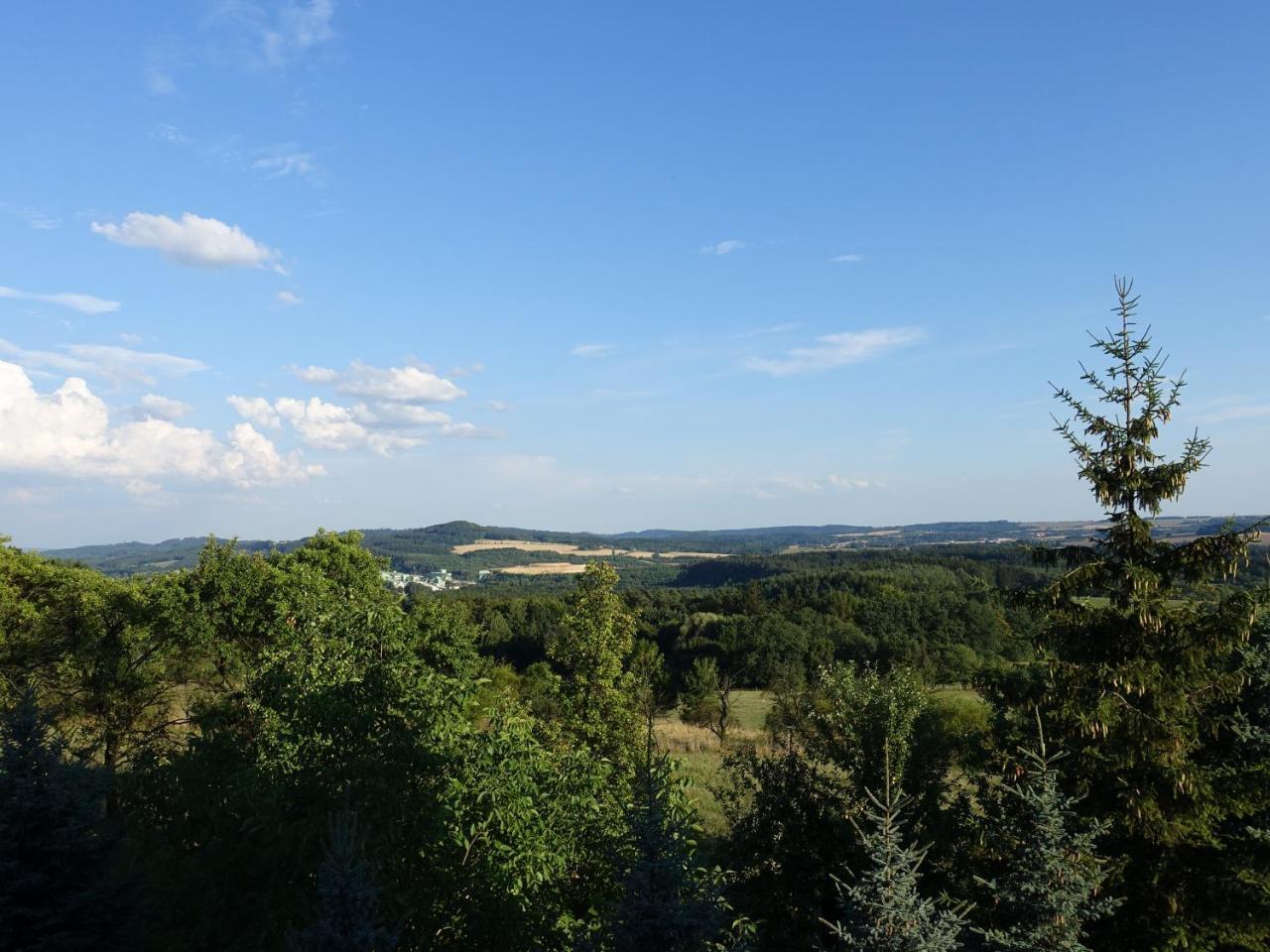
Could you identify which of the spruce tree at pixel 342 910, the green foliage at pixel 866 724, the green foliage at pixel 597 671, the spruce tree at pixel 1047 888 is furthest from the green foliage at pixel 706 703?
the spruce tree at pixel 342 910

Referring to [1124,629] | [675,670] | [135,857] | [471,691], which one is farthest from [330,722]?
[675,670]

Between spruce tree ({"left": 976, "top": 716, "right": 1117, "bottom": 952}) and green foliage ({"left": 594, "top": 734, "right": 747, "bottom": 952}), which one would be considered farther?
spruce tree ({"left": 976, "top": 716, "right": 1117, "bottom": 952})

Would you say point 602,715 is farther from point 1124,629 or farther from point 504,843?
point 1124,629

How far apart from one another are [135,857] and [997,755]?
640 inches

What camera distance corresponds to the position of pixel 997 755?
512 inches

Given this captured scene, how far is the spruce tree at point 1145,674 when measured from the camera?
11.9 metres

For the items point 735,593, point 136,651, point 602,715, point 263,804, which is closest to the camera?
point 263,804

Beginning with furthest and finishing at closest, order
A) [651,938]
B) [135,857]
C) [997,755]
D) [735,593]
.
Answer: [735,593], [135,857], [997,755], [651,938]

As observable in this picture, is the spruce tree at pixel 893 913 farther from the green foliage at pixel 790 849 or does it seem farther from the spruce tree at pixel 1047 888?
the green foliage at pixel 790 849

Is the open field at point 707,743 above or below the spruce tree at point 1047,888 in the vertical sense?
below

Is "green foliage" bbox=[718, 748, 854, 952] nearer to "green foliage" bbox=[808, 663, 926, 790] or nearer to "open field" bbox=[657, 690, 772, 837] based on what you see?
"green foliage" bbox=[808, 663, 926, 790]

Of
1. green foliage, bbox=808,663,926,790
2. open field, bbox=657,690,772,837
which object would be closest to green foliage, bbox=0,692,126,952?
green foliage, bbox=808,663,926,790

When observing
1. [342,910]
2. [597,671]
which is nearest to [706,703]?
[597,671]

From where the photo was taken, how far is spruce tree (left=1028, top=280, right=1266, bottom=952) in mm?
11930
